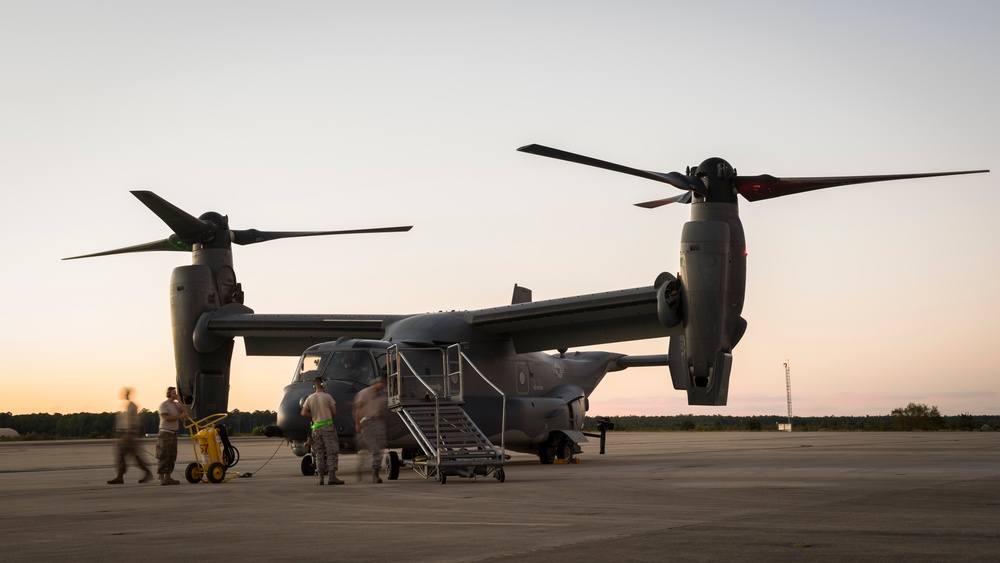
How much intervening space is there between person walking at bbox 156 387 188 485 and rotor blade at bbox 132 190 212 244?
730 centimetres

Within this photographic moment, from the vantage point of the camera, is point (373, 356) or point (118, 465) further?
point (373, 356)

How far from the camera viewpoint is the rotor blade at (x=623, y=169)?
1698cm

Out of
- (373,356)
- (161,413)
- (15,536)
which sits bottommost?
(15,536)

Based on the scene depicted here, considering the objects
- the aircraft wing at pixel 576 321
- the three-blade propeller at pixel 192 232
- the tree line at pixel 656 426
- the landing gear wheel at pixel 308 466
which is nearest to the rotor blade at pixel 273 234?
the three-blade propeller at pixel 192 232

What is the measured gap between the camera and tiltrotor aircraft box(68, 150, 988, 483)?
60.2 feet

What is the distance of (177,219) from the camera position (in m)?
24.5

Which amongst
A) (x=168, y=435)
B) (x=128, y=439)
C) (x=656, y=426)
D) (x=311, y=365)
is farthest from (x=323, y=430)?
(x=656, y=426)

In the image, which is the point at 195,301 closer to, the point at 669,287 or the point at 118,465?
the point at 118,465

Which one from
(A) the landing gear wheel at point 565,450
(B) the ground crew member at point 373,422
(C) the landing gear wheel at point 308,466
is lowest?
(C) the landing gear wheel at point 308,466

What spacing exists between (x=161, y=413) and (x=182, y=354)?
27.9 ft

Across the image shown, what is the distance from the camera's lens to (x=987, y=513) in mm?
9438

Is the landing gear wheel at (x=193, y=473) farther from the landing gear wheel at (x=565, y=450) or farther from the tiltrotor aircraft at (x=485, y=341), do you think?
the landing gear wheel at (x=565, y=450)

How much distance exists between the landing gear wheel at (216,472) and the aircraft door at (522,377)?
8.34 m

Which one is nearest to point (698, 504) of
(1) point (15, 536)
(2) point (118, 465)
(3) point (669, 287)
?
(1) point (15, 536)
